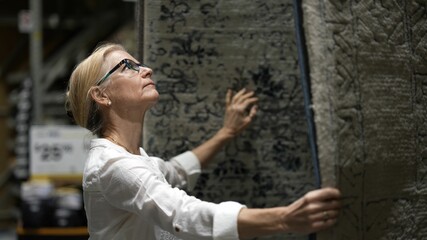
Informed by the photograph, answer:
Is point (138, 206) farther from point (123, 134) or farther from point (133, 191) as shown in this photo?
point (123, 134)

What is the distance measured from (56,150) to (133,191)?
516cm

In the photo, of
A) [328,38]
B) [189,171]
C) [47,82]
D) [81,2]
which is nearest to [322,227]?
[328,38]

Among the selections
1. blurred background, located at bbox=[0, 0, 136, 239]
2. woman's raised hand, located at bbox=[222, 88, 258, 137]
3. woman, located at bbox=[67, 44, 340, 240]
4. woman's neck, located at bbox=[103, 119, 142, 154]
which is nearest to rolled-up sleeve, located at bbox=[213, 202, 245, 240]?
woman, located at bbox=[67, 44, 340, 240]

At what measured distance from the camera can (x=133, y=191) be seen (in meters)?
2.09

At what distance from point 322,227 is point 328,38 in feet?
1.65

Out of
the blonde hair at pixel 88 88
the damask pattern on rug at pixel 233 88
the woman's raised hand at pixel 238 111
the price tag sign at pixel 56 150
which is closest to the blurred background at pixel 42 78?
the price tag sign at pixel 56 150

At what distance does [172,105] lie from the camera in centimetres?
329

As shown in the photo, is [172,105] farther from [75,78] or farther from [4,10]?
[4,10]

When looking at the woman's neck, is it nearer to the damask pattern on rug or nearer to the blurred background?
the damask pattern on rug

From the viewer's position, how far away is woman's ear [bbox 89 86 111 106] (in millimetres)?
2383

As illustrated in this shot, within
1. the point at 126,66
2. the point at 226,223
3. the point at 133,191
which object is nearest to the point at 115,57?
the point at 126,66

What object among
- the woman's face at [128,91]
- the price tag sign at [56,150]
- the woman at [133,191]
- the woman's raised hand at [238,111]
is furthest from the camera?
the price tag sign at [56,150]

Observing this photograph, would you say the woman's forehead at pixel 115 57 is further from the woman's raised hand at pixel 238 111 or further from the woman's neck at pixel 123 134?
the woman's raised hand at pixel 238 111

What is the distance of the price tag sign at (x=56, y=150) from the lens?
7.01 m
